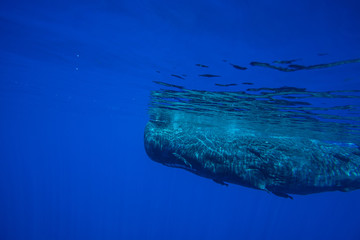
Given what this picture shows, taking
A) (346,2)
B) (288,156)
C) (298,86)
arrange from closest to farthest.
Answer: (346,2), (288,156), (298,86)

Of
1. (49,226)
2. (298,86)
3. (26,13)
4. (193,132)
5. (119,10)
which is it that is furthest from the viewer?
(49,226)

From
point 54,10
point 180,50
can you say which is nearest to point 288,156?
point 180,50

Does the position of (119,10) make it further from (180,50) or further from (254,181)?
(254,181)

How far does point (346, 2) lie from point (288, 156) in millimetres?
4221

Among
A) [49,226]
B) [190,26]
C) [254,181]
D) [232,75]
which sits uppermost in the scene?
[190,26]

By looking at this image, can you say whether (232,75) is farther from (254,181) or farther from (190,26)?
(254,181)

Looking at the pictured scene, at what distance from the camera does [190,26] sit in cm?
707

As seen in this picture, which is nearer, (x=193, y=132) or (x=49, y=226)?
(x=193, y=132)

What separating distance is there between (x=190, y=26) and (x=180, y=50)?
71.2 inches

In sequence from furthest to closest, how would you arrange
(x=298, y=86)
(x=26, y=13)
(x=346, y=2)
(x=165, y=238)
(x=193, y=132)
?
(x=165, y=238)
(x=298, y=86)
(x=26, y=13)
(x=193, y=132)
(x=346, y=2)

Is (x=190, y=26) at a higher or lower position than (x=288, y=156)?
higher

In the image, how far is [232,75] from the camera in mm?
10125

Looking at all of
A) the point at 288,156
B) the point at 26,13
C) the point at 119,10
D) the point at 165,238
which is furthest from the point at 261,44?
the point at 165,238

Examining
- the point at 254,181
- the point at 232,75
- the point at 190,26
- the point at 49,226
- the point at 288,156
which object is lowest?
the point at 49,226
